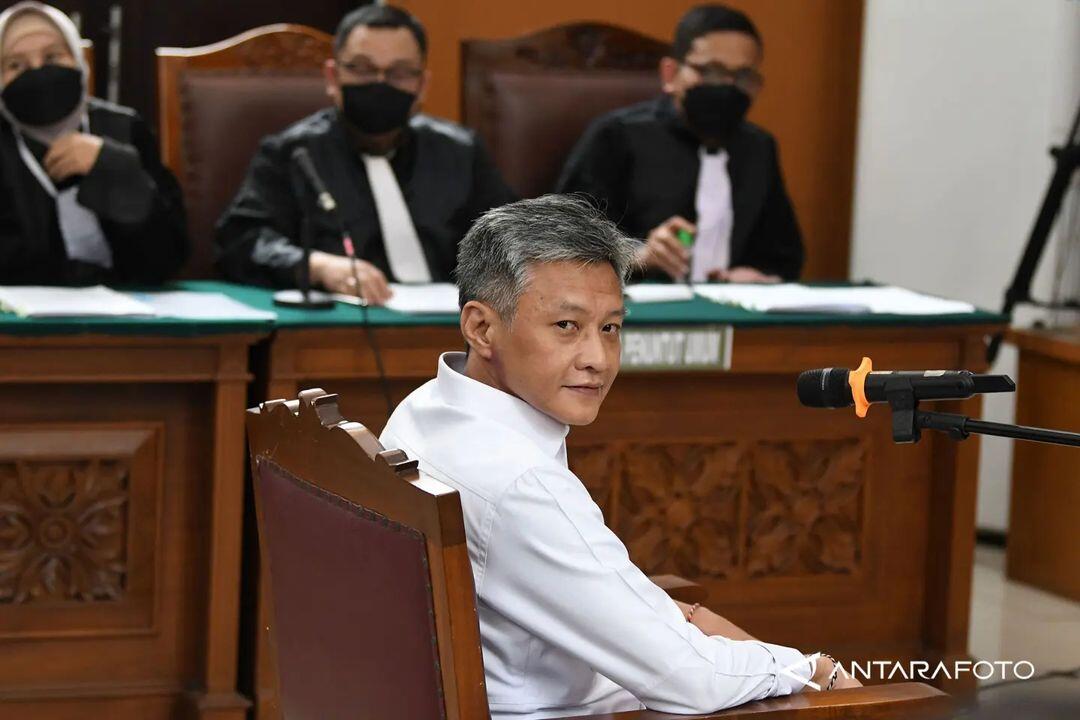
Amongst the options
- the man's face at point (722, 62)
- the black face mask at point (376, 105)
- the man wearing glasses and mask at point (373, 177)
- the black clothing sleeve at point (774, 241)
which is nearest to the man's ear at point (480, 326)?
the man wearing glasses and mask at point (373, 177)

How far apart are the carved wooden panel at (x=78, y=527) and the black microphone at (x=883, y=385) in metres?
1.89

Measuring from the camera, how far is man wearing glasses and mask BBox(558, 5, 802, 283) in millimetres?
4512

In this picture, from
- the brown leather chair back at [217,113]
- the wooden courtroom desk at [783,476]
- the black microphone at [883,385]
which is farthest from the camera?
the brown leather chair back at [217,113]

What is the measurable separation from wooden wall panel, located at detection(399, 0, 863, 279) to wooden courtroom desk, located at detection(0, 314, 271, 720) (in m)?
2.50

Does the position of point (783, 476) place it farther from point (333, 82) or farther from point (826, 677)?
point (826, 677)

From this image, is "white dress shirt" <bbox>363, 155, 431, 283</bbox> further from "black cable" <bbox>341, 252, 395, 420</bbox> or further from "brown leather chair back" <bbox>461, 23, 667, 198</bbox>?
"black cable" <bbox>341, 252, 395, 420</bbox>

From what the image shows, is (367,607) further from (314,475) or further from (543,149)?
(543,149)

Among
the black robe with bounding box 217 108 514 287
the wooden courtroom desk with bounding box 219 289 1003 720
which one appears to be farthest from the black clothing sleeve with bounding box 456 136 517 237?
the wooden courtroom desk with bounding box 219 289 1003 720

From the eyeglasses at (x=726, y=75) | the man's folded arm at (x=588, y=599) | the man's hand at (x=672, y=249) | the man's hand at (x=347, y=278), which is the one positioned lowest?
the man's folded arm at (x=588, y=599)

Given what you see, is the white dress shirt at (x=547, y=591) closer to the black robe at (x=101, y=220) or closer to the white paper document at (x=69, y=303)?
the white paper document at (x=69, y=303)

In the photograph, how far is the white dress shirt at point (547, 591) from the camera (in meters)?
1.86

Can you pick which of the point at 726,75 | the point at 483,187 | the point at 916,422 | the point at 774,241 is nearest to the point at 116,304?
the point at 483,187

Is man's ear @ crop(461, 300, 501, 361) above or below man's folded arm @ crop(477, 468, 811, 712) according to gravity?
above

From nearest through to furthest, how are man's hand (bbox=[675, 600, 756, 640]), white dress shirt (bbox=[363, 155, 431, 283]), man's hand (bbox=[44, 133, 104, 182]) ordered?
man's hand (bbox=[675, 600, 756, 640])
man's hand (bbox=[44, 133, 104, 182])
white dress shirt (bbox=[363, 155, 431, 283])
